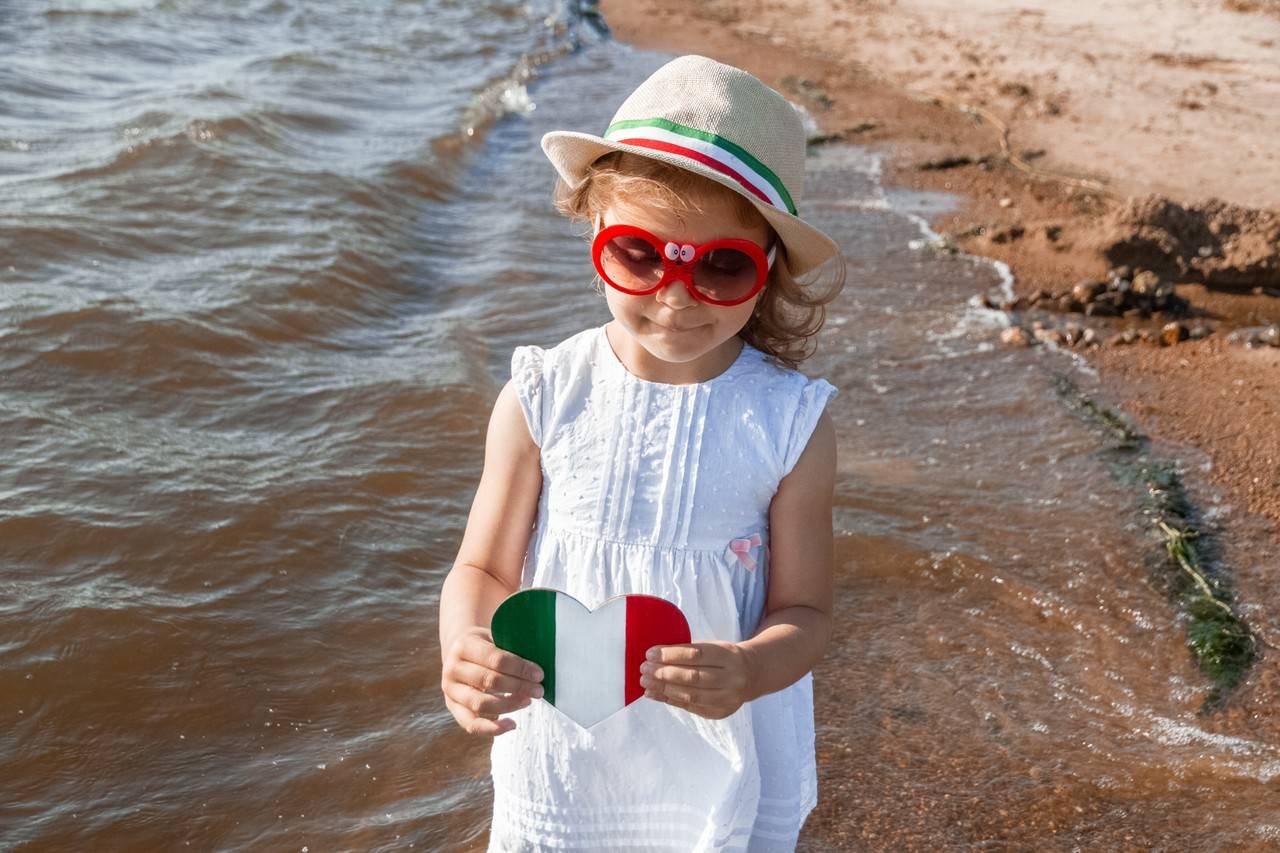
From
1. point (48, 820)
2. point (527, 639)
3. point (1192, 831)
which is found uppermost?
point (527, 639)

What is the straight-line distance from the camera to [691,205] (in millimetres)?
1880

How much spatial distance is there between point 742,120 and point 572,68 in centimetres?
1056

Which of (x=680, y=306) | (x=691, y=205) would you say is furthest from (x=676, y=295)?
(x=691, y=205)

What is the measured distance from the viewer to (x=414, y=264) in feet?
21.6

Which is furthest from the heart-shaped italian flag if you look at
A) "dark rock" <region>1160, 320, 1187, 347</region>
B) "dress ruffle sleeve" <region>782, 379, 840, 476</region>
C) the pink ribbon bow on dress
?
"dark rock" <region>1160, 320, 1187, 347</region>

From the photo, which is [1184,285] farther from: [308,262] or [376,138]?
[376,138]

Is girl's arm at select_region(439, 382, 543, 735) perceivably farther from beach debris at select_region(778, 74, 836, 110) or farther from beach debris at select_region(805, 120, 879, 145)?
beach debris at select_region(778, 74, 836, 110)

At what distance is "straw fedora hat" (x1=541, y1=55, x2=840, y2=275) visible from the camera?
182 cm

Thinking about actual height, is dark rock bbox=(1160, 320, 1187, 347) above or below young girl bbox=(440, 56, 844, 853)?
below

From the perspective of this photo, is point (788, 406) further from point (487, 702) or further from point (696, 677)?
point (487, 702)

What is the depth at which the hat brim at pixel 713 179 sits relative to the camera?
70.6 inches

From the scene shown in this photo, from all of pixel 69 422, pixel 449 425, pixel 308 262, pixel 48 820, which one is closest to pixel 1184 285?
pixel 449 425

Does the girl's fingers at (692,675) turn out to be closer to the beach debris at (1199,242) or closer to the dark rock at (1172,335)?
the dark rock at (1172,335)

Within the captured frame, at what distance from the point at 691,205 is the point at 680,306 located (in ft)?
0.47
